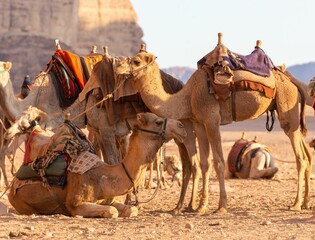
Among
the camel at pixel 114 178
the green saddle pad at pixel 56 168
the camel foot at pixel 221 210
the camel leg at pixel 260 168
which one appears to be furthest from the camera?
the camel leg at pixel 260 168

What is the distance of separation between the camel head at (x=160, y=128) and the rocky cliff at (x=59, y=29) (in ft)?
Result: 203

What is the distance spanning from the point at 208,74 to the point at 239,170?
5.56 metres

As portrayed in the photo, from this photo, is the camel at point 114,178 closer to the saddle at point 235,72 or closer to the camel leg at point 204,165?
the saddle at point 235,72

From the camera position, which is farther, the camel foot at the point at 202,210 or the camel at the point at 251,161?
the camel at the point at 251,161

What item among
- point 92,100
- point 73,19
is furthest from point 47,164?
point 73,19

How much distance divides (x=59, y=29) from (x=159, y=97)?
72.2m

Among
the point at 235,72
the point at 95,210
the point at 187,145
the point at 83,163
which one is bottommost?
the point at 95,210

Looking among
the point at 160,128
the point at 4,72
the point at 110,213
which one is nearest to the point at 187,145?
the point at 160,128

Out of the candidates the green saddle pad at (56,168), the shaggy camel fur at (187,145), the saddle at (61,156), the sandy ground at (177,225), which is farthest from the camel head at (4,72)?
A: the green saddle pad at (56,168)

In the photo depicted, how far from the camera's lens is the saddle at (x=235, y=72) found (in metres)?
10.7

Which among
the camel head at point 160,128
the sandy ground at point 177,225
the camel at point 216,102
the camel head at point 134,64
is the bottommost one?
the sandy ground at point 177,225

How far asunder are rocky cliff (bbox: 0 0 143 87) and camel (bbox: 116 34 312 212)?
60.4 m

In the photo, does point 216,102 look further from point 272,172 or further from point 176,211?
point 272,172

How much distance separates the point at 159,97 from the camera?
1116 cm
